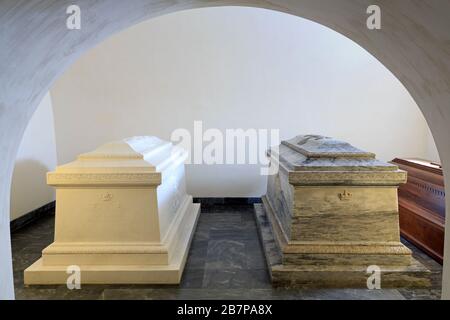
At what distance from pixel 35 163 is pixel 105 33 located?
365 cm

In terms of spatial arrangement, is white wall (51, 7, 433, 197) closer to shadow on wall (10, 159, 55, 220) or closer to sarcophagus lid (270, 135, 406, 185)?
shadow on wall (10, 159, 55, 220)

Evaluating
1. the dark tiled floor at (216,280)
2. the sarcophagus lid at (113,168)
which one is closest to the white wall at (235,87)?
the dark tiled floor at (216,280)

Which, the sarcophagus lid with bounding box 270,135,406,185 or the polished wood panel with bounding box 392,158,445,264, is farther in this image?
the polished wood panel with bounding box 392,158,445,264

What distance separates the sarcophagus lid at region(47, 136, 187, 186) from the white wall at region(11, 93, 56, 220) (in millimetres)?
1649

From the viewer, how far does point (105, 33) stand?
1241mm

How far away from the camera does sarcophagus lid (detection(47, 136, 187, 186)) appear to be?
2486mm

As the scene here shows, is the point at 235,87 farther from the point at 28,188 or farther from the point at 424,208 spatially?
the point at 28,188

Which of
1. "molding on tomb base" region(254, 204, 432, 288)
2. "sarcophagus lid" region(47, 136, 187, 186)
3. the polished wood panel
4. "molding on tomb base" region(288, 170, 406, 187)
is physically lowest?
"molding on tomb base" region(254, 204, 432, 288)

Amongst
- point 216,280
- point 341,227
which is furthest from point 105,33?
point 341,227

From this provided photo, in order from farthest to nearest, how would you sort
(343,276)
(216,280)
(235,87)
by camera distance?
(235,87), (216,280), (343,276)

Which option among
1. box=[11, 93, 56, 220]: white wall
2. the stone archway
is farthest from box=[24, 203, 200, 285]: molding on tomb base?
box=[11, 93, 56, 220]: white wall

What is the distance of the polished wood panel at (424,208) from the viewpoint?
2.88 m

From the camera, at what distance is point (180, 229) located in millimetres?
3154
